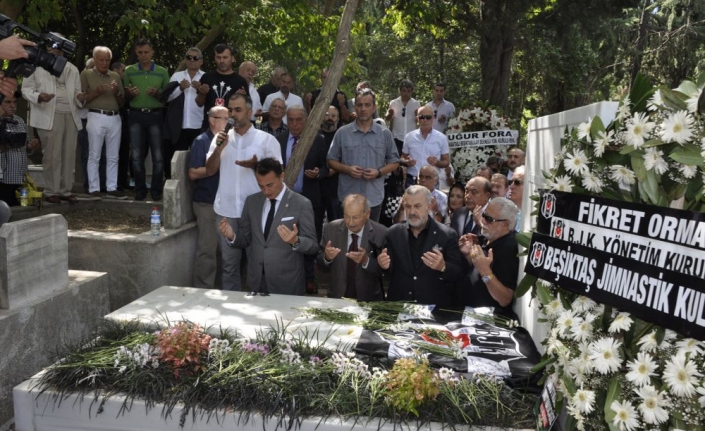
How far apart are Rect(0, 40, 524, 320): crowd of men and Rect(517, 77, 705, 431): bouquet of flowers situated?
174 cm

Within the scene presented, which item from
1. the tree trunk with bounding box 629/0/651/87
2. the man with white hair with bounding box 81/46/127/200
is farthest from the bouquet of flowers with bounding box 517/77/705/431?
the tree trunk with bounding box 629/0/651/87

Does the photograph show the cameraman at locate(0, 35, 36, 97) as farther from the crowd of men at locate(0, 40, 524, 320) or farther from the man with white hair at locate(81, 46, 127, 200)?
the man with white hair at locate(81, 46, 127, 200)

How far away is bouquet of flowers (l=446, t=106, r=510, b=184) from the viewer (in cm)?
1115

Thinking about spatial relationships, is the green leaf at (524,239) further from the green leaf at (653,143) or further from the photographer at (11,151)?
the photographer at (11,151)

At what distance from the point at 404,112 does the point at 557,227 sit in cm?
765

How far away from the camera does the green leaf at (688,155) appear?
282cm

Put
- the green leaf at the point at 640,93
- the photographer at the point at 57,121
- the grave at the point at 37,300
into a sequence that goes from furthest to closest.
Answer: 1. the photographer at the point at 57,121
2. the grave at the point at 37,300
3. the green leaf at the point at 640,93

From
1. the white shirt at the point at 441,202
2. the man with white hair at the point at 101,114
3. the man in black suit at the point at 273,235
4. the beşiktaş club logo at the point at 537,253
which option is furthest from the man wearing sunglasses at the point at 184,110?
the beşiktaş club logo at the point at 537,253

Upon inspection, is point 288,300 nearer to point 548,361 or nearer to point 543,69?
point 548,361

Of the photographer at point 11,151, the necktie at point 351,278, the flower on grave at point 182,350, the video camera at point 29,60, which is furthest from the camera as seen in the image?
the photographer at point 11,151

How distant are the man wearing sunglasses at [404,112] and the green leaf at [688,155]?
8205mm

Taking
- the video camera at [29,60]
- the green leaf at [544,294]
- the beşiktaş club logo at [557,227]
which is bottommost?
the green leaf at [544,294]

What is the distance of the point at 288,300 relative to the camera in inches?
230

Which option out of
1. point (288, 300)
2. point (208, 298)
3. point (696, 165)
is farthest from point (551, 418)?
point (208, 298)
